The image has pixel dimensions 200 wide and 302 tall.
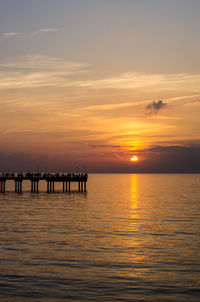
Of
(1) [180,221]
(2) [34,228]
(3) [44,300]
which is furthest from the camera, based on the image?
(1) [180,221]

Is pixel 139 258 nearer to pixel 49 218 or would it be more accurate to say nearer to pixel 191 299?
pixel 191 299

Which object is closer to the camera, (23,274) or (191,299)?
(191,299)

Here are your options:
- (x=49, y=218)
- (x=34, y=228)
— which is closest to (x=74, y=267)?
(x=34, y=228)

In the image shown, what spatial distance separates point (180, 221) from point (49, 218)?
1645 centimetres

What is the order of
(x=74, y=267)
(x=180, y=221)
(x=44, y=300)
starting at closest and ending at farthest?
(x=44, y=300) → (x=74, y=267) → (x=180, y=221)

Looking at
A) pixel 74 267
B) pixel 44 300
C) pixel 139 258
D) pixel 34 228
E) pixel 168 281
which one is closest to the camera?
pixel 44 300

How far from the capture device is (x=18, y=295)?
20703 millimetres

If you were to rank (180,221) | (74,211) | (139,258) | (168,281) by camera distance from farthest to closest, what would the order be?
(74,211)
(180,221)
(139,258)
(168,281)

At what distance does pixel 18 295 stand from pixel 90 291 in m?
3.75

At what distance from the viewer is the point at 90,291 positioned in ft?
70.8

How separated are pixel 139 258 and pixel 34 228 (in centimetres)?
1654

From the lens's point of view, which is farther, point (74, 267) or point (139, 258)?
point (139, 258)

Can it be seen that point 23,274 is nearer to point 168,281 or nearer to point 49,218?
point 168,281

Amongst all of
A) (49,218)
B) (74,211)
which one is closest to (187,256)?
(49,218)
